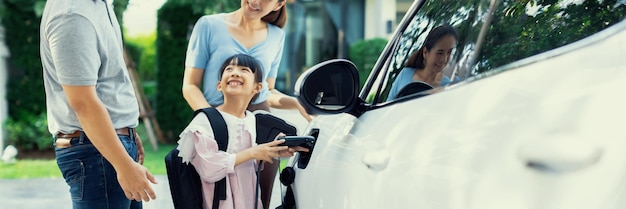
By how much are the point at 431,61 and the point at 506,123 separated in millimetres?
600

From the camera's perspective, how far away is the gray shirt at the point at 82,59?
2.08 metres

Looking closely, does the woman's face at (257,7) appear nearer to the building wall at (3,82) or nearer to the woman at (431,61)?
the woman at (431,61)

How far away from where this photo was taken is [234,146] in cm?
280

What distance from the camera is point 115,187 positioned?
7.75 ft

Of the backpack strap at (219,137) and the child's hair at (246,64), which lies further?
the child's hair at (246,64)

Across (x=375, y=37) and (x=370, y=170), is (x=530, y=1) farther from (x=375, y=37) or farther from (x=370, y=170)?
(x=375, y=37)

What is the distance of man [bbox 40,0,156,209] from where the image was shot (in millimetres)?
2084

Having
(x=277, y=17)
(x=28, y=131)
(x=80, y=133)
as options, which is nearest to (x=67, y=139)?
(x=80, y=133)

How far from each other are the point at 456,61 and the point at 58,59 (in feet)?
3.51

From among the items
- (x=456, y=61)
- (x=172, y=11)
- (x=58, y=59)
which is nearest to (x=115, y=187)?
(x=58, y=59)

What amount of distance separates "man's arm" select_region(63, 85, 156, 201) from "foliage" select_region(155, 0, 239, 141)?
1041cm

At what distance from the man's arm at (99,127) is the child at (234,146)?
49 cm

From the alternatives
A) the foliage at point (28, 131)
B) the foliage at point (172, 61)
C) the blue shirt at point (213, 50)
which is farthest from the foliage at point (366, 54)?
the blue shirt at point (213, 50)

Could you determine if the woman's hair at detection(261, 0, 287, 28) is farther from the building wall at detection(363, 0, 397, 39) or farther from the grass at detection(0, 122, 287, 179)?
the building wall at detection(363, 0, 397, 39)
